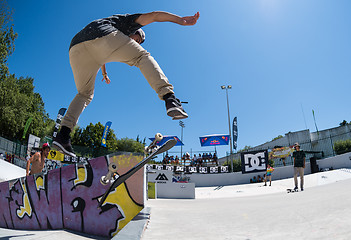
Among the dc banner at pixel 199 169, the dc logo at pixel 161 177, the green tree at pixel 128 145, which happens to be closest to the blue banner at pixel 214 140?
the dc banner at pixel 199 169

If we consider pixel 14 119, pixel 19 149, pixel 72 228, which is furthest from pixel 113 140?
pixel 72 228

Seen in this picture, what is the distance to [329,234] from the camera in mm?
1231

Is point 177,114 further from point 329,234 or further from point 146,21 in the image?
point 329,234

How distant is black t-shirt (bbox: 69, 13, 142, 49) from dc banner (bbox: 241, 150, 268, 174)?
15971mm

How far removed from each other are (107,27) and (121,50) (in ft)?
0.79

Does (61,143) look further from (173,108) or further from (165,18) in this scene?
(165,18)

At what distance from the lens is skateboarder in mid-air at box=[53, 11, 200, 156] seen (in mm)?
1811

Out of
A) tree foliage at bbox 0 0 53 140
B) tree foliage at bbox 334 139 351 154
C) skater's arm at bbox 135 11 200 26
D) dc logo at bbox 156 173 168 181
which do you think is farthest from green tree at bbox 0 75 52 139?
tree foliage at bbox 334 139 351 154

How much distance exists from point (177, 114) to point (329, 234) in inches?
48.8

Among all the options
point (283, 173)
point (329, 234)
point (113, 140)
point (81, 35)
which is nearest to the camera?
point (329, 234)

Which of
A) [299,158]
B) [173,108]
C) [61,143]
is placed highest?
[173,108]

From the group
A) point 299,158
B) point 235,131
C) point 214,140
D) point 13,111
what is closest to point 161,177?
point 299,158

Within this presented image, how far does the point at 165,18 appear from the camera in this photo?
1917 mm

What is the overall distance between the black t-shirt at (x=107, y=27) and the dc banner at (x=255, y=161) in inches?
629
